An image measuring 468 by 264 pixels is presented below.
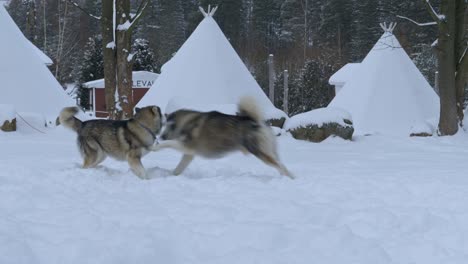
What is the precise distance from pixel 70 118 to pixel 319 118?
630cm

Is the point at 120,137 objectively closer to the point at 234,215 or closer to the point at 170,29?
the point at 234,215

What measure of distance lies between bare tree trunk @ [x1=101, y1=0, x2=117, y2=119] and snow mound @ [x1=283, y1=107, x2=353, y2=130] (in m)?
3.92

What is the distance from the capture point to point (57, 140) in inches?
415

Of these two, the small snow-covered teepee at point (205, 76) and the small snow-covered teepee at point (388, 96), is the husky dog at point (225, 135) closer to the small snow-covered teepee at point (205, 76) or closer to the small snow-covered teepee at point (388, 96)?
the small snow-covered teepee at point (205, 76)

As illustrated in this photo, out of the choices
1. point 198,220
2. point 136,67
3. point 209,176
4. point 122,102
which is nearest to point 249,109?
point 209,176

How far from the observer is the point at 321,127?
36.8ft

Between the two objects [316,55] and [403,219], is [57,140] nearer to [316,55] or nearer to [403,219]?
[403,219]

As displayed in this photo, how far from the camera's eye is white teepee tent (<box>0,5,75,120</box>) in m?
14.2

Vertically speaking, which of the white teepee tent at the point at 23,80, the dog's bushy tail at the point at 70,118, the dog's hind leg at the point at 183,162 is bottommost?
the dog's hind leg at the point at 183,162

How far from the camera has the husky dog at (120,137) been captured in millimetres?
5984

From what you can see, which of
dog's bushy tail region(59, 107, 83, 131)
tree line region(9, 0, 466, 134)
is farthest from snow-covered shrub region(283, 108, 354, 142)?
tree line region(9, 0, 466, 134)

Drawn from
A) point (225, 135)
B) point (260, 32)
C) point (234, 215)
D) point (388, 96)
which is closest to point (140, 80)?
point (260, 32)

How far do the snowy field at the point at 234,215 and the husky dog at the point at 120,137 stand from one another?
0.23 meters

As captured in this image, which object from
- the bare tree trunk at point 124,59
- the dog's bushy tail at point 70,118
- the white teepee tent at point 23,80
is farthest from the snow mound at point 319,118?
the white teepee tent at point 23,80
